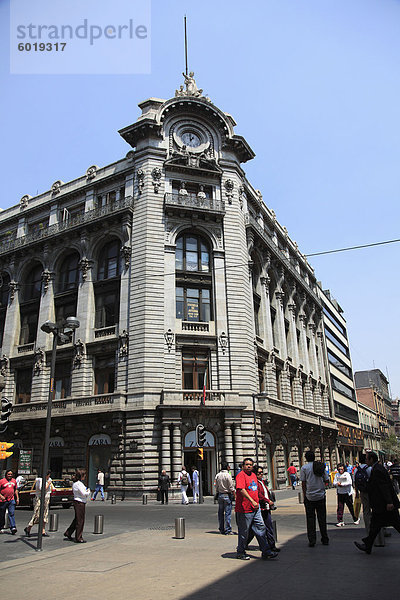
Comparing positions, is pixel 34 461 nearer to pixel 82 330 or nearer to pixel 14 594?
pixel 82 330

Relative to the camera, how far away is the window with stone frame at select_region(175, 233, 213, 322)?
33159 millimetres

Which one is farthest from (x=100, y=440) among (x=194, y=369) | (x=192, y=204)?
(x=192, y=204)

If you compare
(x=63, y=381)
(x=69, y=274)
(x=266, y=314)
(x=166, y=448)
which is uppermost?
(x=69, y=274)

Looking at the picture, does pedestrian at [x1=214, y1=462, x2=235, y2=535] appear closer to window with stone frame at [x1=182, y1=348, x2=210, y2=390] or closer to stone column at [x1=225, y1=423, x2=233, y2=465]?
stone column at [x1=225, y1=423, x2=233, y2=465]

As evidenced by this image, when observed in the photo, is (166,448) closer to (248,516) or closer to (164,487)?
(164,487)

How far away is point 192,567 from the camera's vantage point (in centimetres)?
861

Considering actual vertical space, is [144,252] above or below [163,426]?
above

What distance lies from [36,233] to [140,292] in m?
14.5

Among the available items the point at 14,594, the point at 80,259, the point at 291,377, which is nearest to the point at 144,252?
the point at 80,259

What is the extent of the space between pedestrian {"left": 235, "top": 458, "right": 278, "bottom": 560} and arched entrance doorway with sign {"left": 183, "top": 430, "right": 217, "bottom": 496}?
2065 centimetres

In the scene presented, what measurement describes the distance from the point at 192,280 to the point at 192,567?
2591 cm

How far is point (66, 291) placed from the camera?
3734 cm

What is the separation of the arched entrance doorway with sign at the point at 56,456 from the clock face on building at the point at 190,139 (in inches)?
964

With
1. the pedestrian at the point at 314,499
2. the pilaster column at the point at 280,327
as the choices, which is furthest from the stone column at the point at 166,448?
the pedestrian at the point at 314,499
